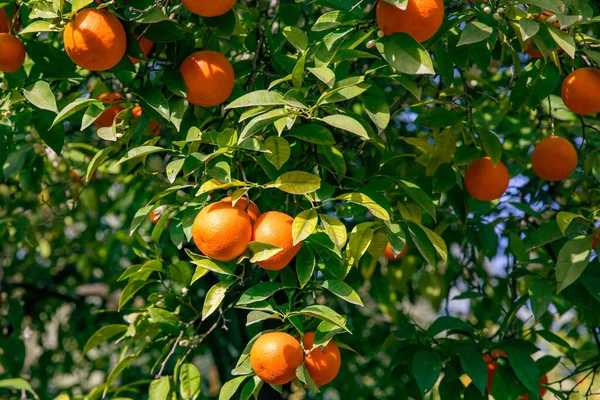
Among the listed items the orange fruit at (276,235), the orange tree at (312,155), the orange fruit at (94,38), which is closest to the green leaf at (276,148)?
the orange tree at (312,155)

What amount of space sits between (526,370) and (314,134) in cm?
73

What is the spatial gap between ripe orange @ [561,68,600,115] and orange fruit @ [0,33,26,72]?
105 cm

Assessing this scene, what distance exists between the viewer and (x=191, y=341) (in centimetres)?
163

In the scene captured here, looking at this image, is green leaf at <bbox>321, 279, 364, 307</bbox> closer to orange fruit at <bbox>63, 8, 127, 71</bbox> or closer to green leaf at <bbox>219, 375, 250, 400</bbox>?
green leaf at <bbox>219, 375, 250, 400</bbox>

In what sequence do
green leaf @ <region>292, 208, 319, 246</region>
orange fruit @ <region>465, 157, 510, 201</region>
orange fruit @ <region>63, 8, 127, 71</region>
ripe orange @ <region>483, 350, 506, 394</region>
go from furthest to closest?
ripe orange @ <region>483, 350, 506, 394</region> < orange fruit @ <region>465, 157, 510, 201</region> < orange fruit @ <region>63, 8, 127, 71</region> < green leaf @ <region>292, 208, 319, 246</region>

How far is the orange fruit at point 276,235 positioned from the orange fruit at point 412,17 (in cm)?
34

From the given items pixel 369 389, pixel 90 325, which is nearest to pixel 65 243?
pixel 90 325

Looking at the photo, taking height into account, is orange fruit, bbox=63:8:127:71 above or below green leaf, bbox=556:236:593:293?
above

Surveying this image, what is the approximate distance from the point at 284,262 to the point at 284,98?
0.83 ft

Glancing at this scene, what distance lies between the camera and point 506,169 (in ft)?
4.75

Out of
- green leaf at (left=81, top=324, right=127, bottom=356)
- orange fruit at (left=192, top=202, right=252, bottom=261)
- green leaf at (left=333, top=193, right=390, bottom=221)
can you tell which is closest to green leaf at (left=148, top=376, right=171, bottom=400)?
green leaf at (left=81, top=324, right=127, bottom=356)

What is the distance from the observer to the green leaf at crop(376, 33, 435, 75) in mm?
1074

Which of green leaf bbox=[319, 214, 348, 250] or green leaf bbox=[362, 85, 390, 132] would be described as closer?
green leaf bbox=[319, 214, 348, 250]

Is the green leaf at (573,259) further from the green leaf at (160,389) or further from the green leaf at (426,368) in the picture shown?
the green leaf at (160,389)
